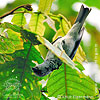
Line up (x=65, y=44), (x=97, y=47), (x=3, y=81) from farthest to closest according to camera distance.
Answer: (x=97, y=47)
(x=3, y=81)
(x=65, y=44)

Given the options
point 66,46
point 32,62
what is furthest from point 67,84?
point 66,46

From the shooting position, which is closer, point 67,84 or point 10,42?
point 10,42

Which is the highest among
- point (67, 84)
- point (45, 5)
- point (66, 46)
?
point (45, 5)

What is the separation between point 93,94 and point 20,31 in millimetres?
334

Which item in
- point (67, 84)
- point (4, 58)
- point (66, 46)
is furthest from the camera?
point (67, 84)

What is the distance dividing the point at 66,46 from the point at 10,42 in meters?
0.17

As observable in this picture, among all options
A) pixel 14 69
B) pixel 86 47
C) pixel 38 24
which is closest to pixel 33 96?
pixel 14 69

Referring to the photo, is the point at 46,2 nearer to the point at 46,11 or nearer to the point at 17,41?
the point at 46,11

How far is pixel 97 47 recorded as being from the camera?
3.05 feet

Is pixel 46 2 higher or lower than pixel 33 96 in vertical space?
higher

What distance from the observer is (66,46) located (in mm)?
513

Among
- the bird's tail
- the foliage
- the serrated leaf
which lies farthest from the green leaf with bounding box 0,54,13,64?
the bird's tail

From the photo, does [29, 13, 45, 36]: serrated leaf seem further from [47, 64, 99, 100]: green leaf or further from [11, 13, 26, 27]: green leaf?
[47, 64, 99, 100]: green leaf

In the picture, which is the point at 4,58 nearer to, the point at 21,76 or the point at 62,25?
the point at 21,76
